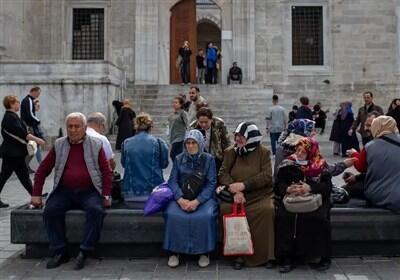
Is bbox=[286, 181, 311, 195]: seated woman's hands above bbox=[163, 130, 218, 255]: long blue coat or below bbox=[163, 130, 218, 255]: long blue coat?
above

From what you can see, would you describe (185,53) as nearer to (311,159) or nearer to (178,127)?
(178,127)

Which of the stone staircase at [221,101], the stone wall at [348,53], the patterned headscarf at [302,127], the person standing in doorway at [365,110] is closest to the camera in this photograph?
the patterned headscarf at [302,127]

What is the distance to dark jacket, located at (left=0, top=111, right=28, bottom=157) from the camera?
385 inches

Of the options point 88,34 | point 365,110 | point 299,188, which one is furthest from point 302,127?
point 88,34

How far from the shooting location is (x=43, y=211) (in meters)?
6.40

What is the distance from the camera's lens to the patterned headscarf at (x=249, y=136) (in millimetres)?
6480

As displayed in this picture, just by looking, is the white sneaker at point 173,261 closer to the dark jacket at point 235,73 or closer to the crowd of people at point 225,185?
the crowd of people at point 225,185

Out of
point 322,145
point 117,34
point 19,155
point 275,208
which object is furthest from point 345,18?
point 275,208

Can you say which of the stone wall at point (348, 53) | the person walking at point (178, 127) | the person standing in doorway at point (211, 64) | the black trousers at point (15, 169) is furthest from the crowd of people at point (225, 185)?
the stone wall at point (348, 53)

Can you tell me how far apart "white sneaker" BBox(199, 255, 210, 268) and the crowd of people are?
0.01m

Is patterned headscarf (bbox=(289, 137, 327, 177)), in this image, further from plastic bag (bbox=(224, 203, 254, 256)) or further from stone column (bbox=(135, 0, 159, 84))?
stone column (bbox=(135, 0, 159, 84))

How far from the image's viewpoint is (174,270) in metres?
6.16

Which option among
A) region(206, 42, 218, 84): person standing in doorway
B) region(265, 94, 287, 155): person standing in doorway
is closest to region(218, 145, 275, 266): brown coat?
region(265, 94, 287, 155): person standing in doorway

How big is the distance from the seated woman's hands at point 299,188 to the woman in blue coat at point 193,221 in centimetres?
89
